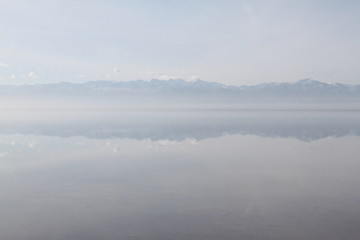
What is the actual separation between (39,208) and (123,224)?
259 centimetres

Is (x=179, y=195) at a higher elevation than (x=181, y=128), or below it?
below

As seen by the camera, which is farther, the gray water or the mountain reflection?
the mountain reflection

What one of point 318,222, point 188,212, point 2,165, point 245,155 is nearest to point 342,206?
point 318,222

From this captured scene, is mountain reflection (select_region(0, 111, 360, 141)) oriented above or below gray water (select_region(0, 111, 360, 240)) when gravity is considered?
above

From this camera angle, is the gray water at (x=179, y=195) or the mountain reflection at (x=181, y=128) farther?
the mountain reflection at (x=181, y=128)

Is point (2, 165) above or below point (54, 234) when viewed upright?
above

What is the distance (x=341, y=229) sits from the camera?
22.7 feet

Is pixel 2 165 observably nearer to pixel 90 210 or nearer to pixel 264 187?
pixel 90 210

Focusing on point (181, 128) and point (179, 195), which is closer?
point (179, 195)

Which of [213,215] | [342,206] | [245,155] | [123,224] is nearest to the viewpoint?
[123,224]

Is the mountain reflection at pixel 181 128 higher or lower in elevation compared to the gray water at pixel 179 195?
higher

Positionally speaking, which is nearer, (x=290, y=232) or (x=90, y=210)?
(x=290, y=232)

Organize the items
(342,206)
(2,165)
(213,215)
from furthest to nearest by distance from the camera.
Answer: (2,165)
(342,206)
(213,215)

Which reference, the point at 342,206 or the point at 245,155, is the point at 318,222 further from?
the point at 245,155
